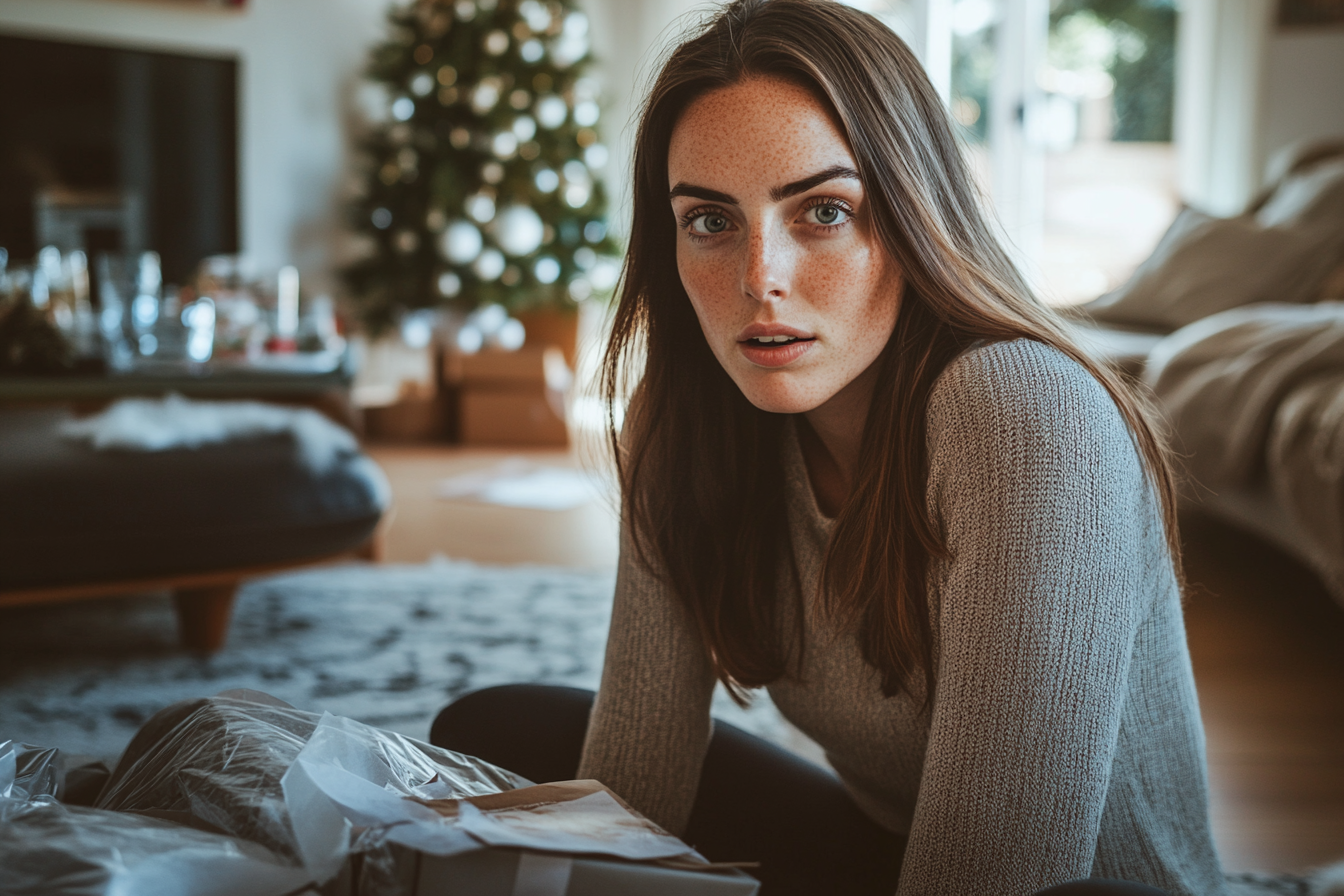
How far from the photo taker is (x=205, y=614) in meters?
1.90

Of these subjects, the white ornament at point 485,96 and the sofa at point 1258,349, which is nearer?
the sofa at point 1258,349

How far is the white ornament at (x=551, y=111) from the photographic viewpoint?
4223mm

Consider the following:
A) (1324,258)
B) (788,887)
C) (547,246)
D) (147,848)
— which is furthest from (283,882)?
(547,246)

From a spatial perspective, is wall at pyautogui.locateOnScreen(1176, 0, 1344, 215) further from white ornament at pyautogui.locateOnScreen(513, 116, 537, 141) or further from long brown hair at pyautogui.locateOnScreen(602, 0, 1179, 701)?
long brown hair at pyautogui.locateOnScreen(602, 0, 1179, 701)

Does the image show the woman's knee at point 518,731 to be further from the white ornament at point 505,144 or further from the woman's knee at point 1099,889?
the white ornament at point 505,144

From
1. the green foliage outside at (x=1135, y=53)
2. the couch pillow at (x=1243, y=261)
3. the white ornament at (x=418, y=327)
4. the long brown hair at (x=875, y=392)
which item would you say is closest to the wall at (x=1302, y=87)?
the green foliage outside at (x=1135, y=53)

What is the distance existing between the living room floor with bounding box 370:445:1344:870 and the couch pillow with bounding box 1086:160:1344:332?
61 centimetres

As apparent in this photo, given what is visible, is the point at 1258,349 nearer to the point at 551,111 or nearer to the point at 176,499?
the point at 176,499

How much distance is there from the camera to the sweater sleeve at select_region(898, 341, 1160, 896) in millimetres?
580

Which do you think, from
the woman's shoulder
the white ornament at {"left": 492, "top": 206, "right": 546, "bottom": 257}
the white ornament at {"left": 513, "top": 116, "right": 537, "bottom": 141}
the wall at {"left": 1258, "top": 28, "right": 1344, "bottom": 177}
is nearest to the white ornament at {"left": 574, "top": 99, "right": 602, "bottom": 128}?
the white ornament at {"left": 513, "top": 116, "right": 537, "bottom": 141}

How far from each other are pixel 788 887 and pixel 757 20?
2.01ft

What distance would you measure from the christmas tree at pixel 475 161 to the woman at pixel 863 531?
11.4ft

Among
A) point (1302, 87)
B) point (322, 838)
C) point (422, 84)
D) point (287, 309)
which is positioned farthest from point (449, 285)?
point (322, 838)

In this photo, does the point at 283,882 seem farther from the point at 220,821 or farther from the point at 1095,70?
the point at 1095,70
